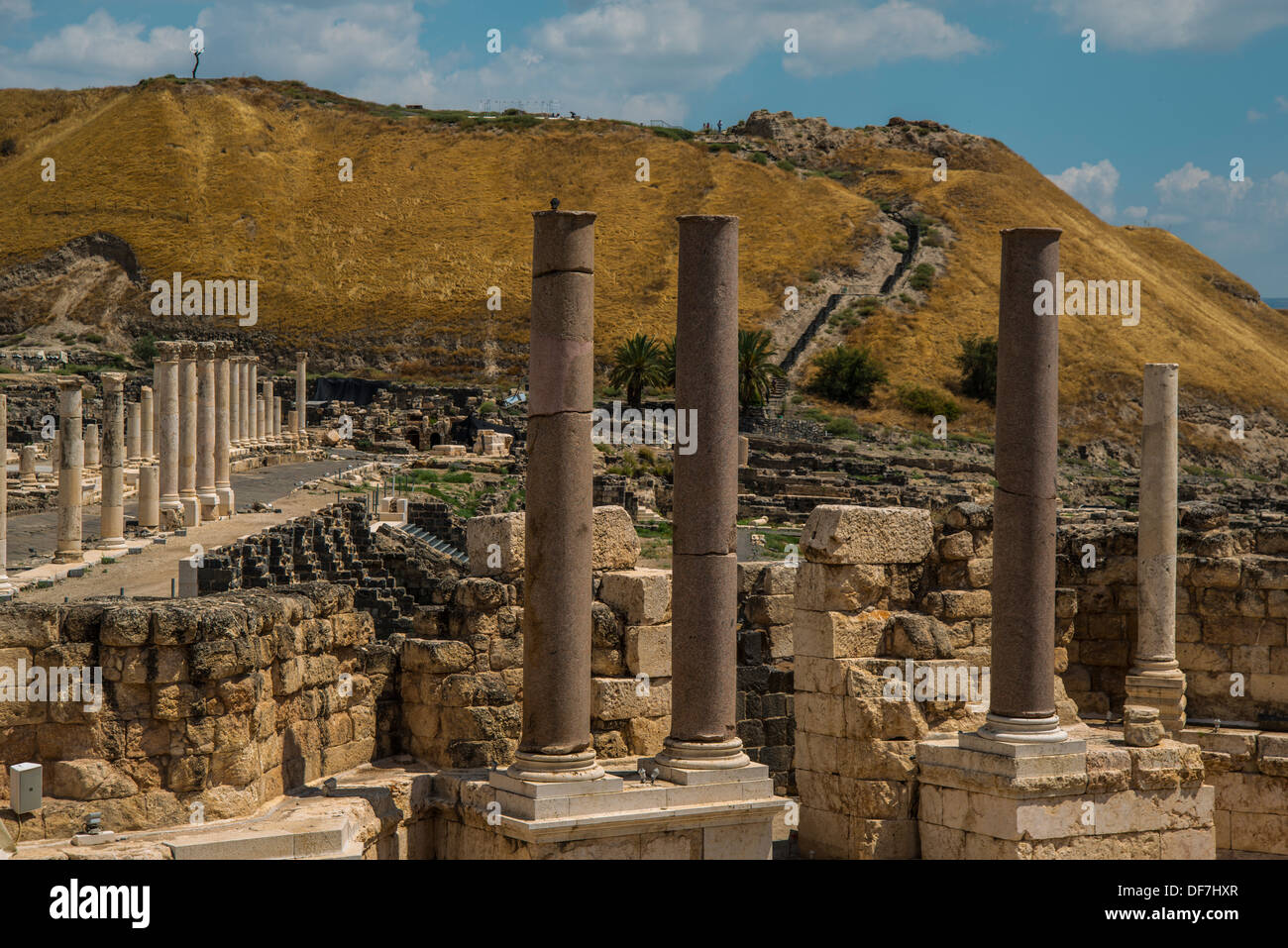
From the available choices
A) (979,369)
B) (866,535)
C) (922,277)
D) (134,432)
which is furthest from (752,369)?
(866,535)

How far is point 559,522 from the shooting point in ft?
36.7

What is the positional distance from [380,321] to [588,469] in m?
92.5

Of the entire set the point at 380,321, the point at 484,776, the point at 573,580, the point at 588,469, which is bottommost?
the point at 484,776

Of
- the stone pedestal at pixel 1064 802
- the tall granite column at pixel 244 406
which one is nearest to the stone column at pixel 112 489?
the stone pedestal at pixel 1064 802

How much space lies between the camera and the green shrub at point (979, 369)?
291 feet

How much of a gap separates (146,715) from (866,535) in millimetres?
5929

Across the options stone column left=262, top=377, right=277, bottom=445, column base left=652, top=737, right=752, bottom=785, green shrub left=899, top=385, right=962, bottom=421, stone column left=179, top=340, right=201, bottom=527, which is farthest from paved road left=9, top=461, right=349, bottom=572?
green shrub left=899, top=385, right=962, bottom=421

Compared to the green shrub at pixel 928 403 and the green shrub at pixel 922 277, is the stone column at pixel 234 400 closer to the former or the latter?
the green shrub at pixel 928 403

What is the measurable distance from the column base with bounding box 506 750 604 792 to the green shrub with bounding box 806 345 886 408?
7704cm

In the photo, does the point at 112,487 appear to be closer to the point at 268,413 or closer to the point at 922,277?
the point at 268,413

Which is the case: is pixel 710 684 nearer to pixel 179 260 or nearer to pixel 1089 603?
pixel 1089 603

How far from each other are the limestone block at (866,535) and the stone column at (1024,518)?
1.09m
